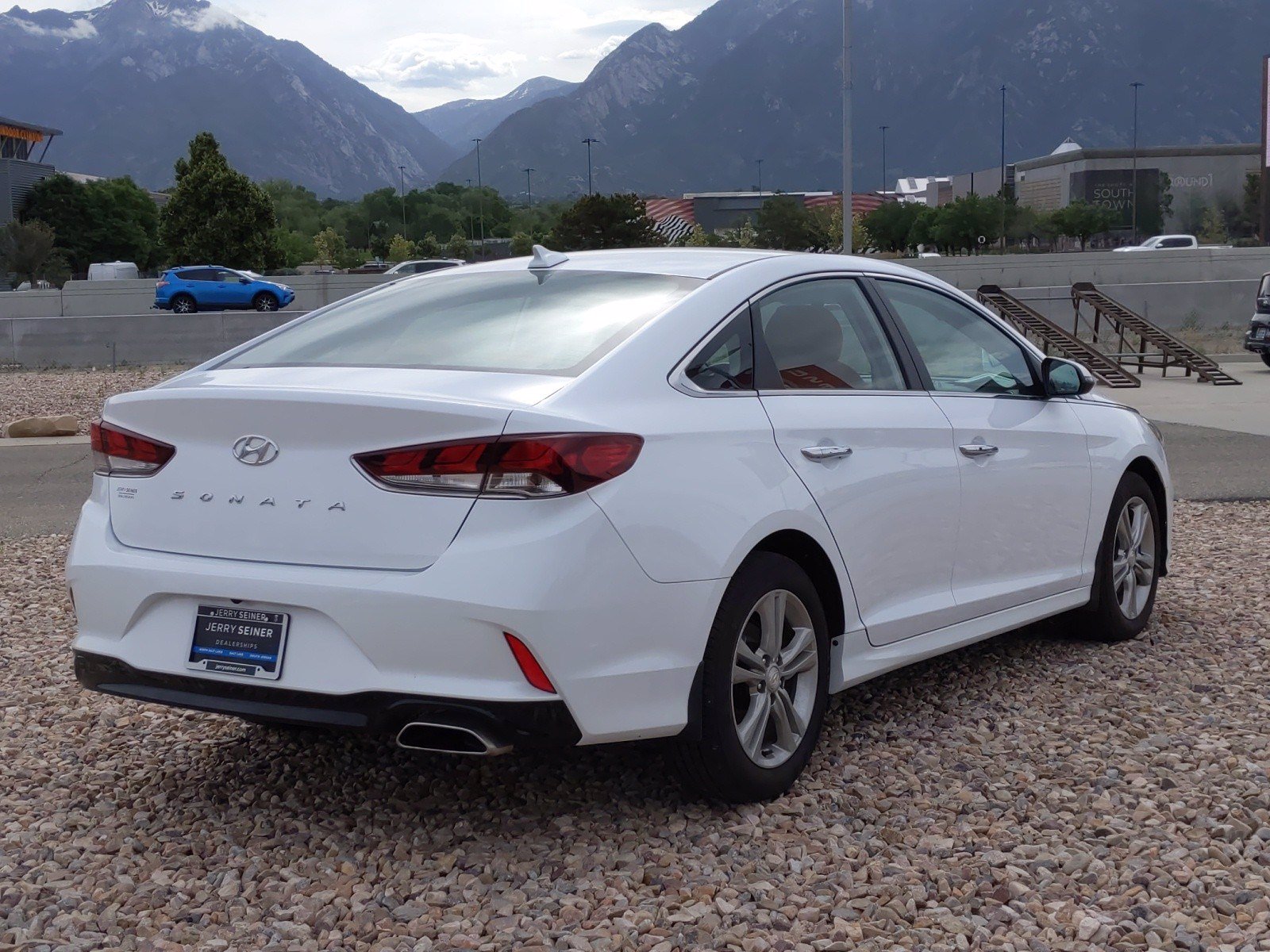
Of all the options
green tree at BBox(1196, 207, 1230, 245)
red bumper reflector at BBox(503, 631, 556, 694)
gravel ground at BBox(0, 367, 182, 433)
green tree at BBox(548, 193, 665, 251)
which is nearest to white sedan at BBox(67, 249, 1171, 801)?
red bumper reflector at BBox(503, 631, 556, 694)

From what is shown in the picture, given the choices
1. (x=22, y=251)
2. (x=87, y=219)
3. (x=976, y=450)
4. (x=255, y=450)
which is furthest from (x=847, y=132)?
(x=87, y=219)

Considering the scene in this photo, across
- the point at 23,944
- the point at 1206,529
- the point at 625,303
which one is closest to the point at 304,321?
the point at 625,303

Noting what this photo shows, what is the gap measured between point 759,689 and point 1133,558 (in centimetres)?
277

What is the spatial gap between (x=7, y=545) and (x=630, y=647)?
20.9 ft

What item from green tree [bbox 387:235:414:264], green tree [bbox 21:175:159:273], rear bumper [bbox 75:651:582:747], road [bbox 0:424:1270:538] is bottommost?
road [bbox 0:424:1270:538]

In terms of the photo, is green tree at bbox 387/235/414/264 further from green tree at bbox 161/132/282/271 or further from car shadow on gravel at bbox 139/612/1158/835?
car shadow on gravel at bbox 139/612/1158/835

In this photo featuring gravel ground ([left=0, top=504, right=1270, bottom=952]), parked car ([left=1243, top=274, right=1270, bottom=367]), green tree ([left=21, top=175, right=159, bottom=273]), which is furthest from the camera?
green tree ([left=21, top=175, right=159, bottom=273])

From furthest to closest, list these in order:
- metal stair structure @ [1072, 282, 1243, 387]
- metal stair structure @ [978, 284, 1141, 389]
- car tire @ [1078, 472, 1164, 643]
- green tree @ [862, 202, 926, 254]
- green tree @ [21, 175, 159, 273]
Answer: green tree @ [862, 202, 926, 254]
green tree @ [21, 175, 159, 273]
metal stair structure @ [1072, 282, 1243, 387]
metal stair structure @ [978, 284, 1141, 389]
car tire @ [1078, 472, 1164, 643]

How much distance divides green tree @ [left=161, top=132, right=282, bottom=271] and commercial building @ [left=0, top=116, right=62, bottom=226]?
40.1 m

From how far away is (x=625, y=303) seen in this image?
419 cm

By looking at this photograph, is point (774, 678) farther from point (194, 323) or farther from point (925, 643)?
point (194, 323)

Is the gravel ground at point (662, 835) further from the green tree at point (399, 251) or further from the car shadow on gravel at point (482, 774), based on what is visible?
the green tree at point (399, 251)

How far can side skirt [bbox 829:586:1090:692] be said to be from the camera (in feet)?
14.3

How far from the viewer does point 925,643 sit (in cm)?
472
